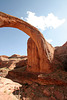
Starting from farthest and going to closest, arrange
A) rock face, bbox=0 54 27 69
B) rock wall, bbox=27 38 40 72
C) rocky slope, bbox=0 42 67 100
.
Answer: rock face, bbox=0 54 27 69 → rock wall, bbox=27 38 40 72 → rocky slope, bbox=0 42 67 100

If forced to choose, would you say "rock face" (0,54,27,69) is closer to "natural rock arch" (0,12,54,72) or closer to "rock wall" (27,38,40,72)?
"rock wall" (27,38,40,72)

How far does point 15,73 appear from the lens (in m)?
9.05

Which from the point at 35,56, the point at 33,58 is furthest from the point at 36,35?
the point at 33,58

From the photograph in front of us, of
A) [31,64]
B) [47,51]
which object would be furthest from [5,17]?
[31,64]

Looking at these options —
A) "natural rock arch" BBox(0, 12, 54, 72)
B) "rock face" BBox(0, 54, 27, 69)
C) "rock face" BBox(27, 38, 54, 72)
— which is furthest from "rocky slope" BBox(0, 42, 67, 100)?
"rock face" BBox(0, 54, 27, 69)

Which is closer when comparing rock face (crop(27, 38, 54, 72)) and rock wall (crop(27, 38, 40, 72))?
rock face (crop(27, 38, 54, 72))

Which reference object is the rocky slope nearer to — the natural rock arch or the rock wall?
the natural rock arch

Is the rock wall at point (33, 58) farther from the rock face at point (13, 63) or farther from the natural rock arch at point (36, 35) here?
the rock face at point (13, 63)

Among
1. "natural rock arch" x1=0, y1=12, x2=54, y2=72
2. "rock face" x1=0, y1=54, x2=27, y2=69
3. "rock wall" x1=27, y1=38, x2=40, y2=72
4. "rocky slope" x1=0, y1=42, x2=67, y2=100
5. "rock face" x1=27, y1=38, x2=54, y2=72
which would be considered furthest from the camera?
"rock face" x1=0, y1=54, x2=27, y2=69

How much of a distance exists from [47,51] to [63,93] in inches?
158

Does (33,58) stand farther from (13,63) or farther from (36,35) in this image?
(13,63)

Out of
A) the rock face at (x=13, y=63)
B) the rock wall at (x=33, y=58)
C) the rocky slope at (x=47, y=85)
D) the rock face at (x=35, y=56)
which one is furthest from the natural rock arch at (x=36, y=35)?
the rock face at (x=13, y=63)

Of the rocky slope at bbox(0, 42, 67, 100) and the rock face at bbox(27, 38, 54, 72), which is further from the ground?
the rock face at bbox(27, 38, 54, 72)

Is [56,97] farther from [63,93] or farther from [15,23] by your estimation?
[15,23]
